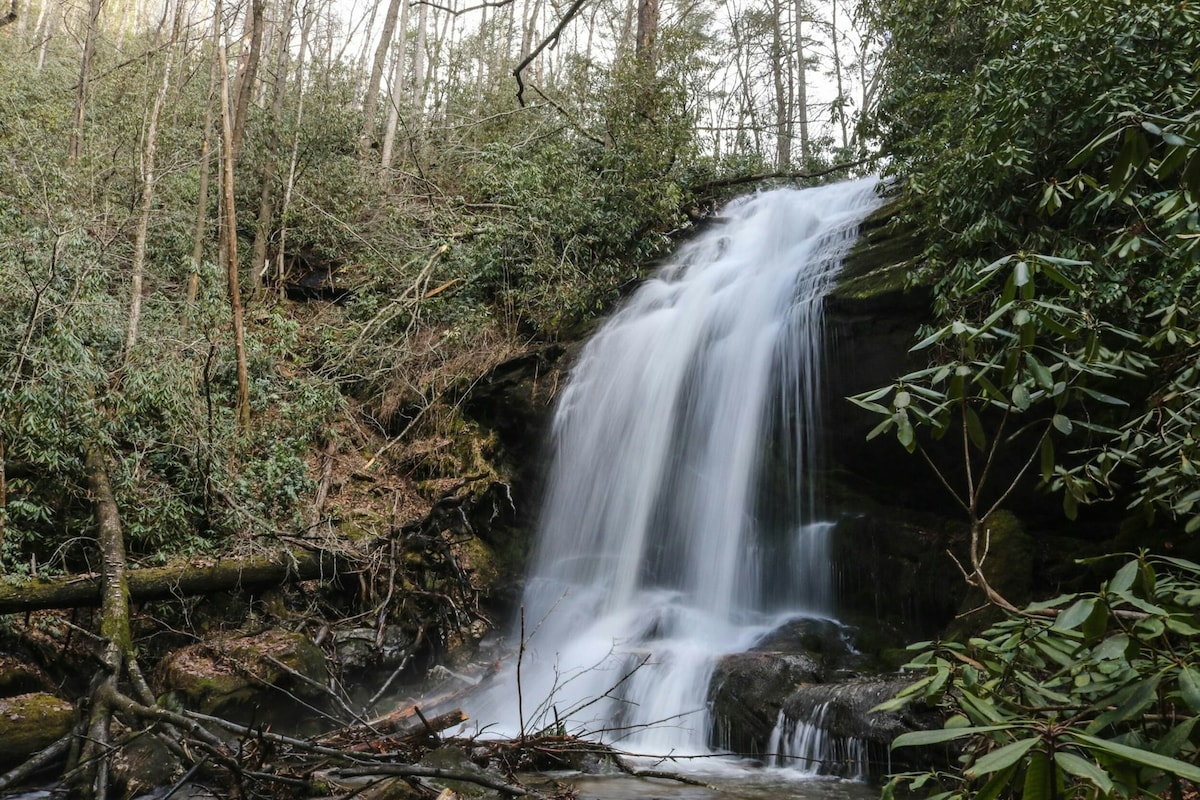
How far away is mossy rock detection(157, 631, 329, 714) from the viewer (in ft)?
18.8

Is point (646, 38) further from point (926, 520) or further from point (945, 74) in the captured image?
point (926, 520)

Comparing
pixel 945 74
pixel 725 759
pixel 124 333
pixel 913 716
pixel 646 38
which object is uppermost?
pixel 646 38

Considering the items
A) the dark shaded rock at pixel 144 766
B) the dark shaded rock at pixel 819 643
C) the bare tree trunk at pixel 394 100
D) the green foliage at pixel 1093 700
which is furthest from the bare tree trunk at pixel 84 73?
the green foliage at pixel 1093 700

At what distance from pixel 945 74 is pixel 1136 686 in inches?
361

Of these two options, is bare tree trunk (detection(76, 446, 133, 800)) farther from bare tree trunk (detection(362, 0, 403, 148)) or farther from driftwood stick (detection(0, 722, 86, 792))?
bare tree trunk (detection(362, 0, 403, 148))

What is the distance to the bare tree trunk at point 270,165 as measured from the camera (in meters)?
13.1

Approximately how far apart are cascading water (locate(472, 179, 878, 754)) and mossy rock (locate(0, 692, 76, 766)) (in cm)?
313

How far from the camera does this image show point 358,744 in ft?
15.3

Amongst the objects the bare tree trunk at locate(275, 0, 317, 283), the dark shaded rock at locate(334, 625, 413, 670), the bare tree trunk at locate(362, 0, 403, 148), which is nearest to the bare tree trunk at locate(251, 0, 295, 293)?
the bare tree trunk at locate(275, 0, 317, 283)

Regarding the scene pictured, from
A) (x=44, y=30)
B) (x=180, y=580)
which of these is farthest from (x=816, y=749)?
(x=44, y=30)

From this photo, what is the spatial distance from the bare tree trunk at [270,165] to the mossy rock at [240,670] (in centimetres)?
816

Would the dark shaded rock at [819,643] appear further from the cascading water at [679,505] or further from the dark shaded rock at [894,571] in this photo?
the cascading water at [679,505]

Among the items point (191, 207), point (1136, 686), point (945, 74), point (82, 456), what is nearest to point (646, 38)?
point (945, 74)

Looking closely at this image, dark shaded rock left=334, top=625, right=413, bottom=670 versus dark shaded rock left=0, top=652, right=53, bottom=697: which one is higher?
dark shaded rock left=0, top=652, right=53, bottom=697
